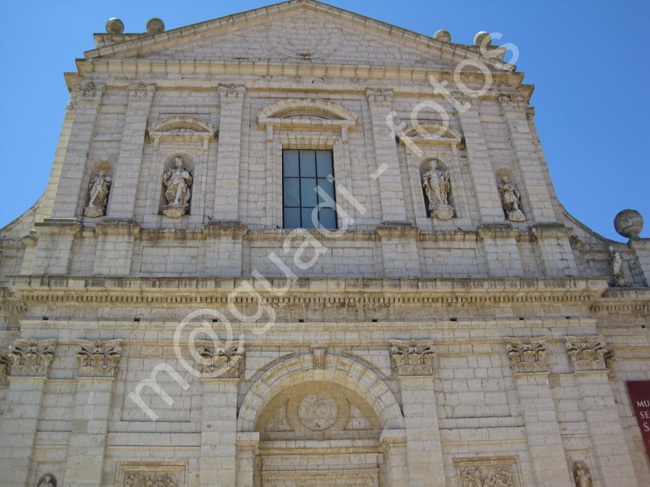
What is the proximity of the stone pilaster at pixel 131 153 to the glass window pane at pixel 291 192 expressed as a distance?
11.6ft

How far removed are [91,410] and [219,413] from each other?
2.40 meters

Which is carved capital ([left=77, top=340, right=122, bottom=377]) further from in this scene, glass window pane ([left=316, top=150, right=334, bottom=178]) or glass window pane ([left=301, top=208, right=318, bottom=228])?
glass window pane ([left=316, top=150, right=334, bottom=178])

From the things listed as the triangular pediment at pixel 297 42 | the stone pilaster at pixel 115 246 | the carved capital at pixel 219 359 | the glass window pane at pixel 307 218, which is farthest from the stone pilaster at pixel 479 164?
the stone pilaster at pixel 115 246

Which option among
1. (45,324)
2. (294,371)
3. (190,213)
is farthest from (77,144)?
(294,371)

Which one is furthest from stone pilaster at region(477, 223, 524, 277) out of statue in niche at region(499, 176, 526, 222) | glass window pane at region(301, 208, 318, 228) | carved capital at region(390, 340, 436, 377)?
glass window pane at region(301, 208, 318, 228)

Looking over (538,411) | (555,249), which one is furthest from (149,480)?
(555,249)

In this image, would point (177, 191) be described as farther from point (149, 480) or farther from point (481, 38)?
point (481, 38)

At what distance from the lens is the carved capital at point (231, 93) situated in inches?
645

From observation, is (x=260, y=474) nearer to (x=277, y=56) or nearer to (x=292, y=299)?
(x=292, y=299)

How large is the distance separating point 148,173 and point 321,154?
4.31 m

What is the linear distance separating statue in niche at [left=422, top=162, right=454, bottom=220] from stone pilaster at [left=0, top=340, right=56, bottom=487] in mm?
8932

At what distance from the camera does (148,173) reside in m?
15.3

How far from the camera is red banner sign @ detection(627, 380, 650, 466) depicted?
13095mm

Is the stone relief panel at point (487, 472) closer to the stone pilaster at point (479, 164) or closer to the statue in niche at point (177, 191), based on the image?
the stone pilaster at point (479, 164)
